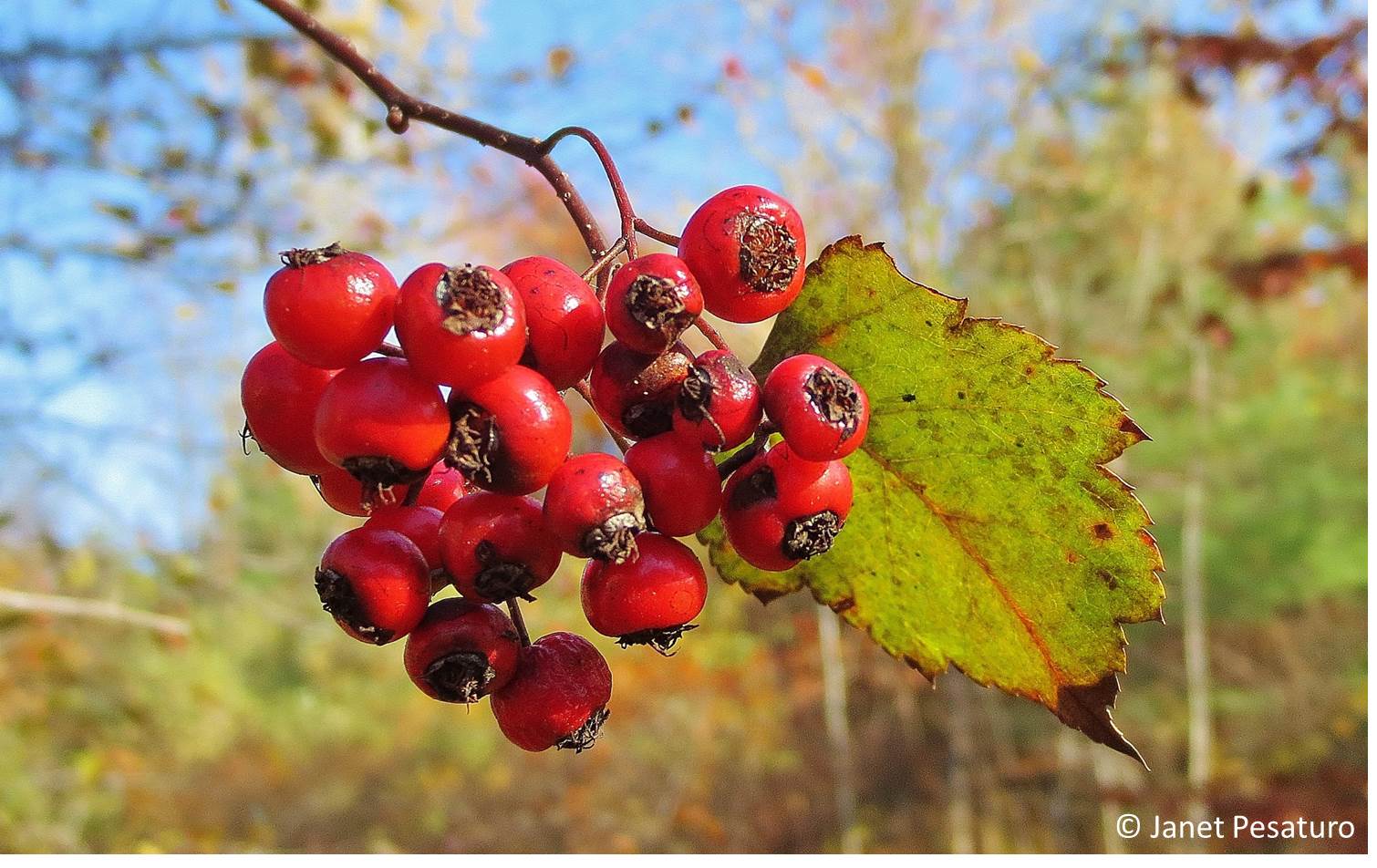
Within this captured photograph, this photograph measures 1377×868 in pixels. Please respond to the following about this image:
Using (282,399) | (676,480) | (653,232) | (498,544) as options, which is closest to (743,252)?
(653,232)

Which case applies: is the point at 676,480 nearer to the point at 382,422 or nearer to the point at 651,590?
the point at 651,590

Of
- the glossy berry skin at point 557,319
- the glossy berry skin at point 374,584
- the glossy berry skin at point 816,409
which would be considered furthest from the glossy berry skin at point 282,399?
the glossy berry skin at point 816,409

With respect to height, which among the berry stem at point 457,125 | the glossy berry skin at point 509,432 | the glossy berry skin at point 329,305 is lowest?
the glossy berry skin at point 509,432

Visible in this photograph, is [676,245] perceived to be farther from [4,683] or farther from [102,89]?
[4,683]

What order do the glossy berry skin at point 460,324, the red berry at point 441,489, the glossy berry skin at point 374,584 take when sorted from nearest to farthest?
the glossy berry skin at point 460,324
the glossy berry skin at point 374,584
the red berry at point 441,489

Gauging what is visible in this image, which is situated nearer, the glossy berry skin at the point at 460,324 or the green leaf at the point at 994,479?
the glossy berry skin at the point at 460,324

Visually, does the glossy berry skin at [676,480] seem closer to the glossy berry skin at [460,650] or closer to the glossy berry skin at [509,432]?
the glossy berry skin at [509,432]

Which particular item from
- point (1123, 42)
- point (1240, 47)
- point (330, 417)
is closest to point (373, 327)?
point (330, 417)
